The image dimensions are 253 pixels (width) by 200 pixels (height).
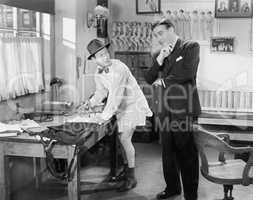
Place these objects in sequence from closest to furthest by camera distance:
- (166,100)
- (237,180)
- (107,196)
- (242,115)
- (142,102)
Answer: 1. (237,180)
2. (166,100)
3. (107,196)
4. (142,102)
5. (242,115)

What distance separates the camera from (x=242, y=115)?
556cm

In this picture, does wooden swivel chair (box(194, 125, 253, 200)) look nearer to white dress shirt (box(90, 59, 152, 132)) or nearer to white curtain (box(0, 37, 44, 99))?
white dress shirt (box(90, 59, 152, 132))

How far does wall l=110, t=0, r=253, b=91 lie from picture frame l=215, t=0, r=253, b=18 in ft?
0.24

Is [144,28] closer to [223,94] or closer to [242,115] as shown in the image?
[223,94]

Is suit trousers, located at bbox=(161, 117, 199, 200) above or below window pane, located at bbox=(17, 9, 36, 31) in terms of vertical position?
below

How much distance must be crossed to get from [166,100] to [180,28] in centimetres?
265

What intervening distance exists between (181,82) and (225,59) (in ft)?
8.49

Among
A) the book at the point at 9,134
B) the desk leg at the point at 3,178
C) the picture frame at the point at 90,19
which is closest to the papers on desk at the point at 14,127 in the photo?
the book at the point at 9,134

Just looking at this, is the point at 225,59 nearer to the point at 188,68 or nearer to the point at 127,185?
the point at 188,68

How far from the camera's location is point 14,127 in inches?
134

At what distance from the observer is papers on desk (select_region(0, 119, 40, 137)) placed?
3.23 meters

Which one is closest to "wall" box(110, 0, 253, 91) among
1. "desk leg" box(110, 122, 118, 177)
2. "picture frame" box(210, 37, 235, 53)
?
"picture frame" box(210, 37, 235, 53)

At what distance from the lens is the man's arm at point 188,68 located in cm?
357

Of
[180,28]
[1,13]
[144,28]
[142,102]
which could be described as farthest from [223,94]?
[1,13]
